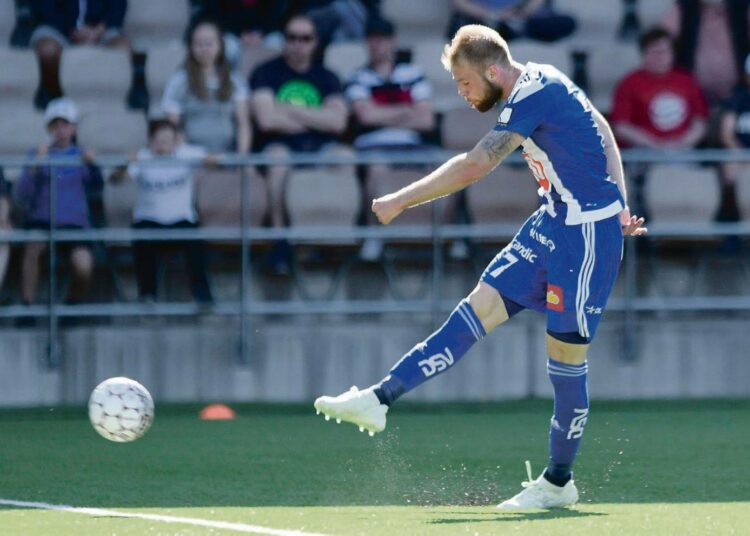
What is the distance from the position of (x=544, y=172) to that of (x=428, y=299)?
15.5 feet

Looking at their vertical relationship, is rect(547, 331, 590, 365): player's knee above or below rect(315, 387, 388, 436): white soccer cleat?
above

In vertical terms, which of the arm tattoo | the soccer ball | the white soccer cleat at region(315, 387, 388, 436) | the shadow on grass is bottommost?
the shadow on grass

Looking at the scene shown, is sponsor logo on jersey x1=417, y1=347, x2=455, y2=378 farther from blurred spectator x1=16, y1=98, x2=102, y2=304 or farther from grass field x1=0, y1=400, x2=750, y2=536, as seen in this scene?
blurred spectator x1=16, y1=98, x2=102, y2=304

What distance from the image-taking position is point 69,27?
45.0 feet

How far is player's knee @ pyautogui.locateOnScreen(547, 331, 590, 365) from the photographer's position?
7058mm

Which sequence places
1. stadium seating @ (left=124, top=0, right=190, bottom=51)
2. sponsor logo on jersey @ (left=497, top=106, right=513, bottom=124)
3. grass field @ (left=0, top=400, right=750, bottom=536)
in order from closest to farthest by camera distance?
1. grass field @ (left=0, top=400, right=750, bottom=536)
2. sponsor logo on jersey @ (left=497, top=106, right=513, bottom=124)
3. stadium seating @ (left=124, top=0, right=190, bottom=51)

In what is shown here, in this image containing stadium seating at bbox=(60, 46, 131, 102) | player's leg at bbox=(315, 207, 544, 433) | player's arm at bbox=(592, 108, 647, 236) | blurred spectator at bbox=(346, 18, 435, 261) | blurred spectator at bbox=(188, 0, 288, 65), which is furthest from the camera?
blurred spectator at bbox=(188, 0, 288, 65)

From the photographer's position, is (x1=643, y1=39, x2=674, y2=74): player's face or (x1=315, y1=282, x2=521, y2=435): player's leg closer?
(x1=315, y1=282, x2=521, y2=435): player's leg

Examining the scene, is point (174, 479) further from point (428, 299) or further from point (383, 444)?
point (428, 299)

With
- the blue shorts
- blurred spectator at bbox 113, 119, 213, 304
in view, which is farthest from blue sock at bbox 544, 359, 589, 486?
blurred spectator at bbox 113, 119, 213, 304

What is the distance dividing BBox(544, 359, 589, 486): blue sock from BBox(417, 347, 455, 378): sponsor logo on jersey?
0.42 m

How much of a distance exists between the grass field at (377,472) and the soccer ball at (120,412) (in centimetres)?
24

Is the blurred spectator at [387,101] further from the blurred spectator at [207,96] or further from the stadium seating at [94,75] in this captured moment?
the stadium seating at [94,75]

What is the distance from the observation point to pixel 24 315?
11.4m
